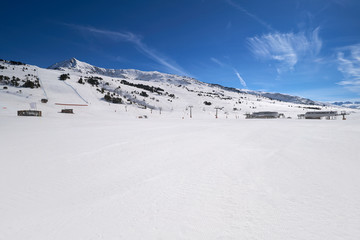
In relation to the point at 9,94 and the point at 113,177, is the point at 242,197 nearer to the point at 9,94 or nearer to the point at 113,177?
the point at 113,177

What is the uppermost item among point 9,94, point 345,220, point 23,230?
point 9,94

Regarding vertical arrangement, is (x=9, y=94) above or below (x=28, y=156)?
above

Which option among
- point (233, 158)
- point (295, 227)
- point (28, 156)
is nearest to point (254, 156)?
point (233, 158)

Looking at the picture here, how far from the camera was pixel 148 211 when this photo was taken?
2.95m

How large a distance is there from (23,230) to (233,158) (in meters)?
5.49

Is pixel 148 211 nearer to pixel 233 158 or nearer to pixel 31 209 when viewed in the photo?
pixel 31 209

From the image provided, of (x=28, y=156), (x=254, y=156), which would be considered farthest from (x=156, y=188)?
(x=28, y=156)

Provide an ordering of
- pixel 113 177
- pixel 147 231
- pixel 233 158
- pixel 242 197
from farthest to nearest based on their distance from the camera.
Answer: pixel 233 158
pixel 113 177
pixel 242 197
pixel 147 231

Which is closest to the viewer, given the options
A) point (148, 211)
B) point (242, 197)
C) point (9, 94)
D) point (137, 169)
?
point (148, 211)

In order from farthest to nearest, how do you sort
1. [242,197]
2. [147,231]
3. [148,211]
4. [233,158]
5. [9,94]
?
[9,94] → [233,158] → [242,197] → [148,211] → [147,231]

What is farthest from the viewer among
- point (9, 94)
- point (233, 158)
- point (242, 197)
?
point (9, 94)

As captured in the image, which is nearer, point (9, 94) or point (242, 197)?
point (242, 197)

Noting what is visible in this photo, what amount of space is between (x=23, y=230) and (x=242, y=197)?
3792 millimetres

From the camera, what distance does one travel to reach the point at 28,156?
20.0 ft
